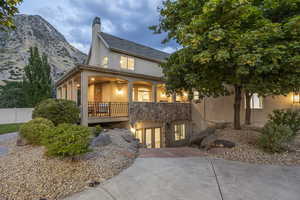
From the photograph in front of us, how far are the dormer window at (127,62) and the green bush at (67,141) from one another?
8.80m

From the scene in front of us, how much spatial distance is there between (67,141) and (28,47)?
5802 centimetres

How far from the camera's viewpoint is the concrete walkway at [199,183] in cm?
284

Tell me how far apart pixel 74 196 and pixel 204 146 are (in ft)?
16.3

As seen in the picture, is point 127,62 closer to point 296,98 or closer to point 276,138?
point 276,138

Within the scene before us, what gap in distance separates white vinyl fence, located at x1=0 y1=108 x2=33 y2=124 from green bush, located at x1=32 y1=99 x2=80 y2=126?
32.0ft

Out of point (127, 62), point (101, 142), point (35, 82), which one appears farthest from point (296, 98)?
point (35, 82)

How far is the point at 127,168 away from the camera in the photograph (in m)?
4.14

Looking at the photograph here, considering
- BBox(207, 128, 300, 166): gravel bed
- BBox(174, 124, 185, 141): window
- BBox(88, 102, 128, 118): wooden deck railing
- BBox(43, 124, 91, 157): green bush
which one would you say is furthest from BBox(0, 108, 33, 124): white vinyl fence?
BBox(207, 128, 300, 166): gravel bed

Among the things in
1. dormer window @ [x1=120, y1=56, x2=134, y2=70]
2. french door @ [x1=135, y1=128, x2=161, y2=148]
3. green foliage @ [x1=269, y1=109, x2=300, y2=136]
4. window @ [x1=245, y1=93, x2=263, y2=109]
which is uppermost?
dormer window @ [x1=120, y1=56, x2=134, y2=70]

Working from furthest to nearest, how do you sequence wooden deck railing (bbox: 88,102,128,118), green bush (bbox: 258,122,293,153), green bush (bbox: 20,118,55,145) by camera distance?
wooden deck railing (bbox: 88,102,128,118) → green bush (bbox: 20,118,55,145) → green bush (bbox: 258,122,293,153)

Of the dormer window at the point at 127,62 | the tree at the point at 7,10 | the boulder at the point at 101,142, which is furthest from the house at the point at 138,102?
the tree at the point at 7,10

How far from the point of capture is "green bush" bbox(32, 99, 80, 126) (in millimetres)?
7293

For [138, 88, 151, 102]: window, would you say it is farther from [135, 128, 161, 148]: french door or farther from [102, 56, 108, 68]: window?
[102, 56, 108, 68]: window

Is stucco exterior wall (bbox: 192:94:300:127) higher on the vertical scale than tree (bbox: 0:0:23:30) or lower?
lower
